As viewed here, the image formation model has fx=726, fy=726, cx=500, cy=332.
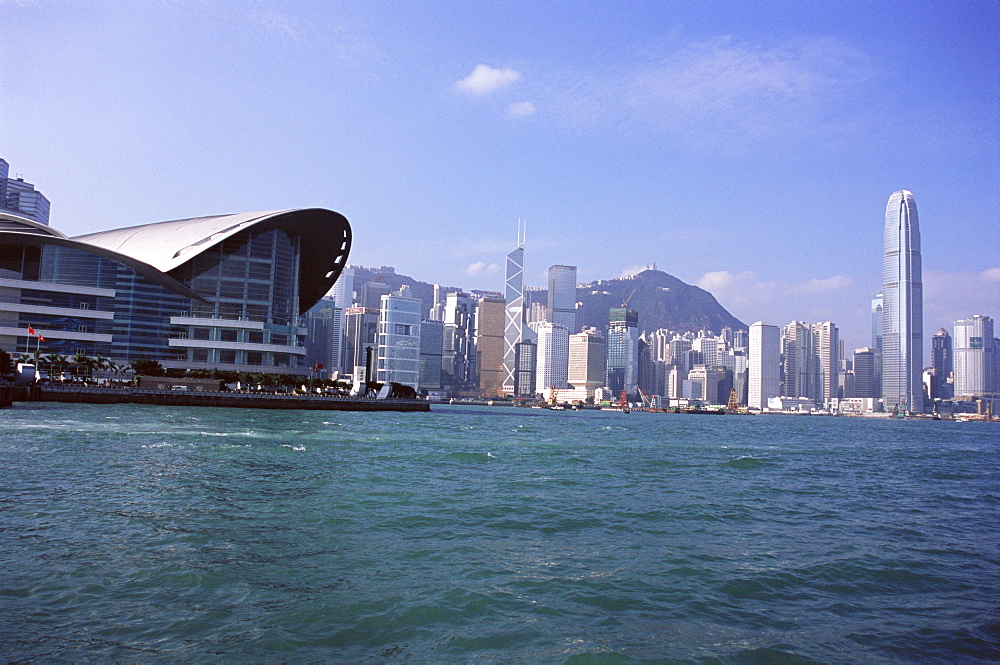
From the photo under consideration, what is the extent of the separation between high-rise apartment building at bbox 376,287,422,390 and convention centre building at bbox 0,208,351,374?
296ft

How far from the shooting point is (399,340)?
178750 millimetres

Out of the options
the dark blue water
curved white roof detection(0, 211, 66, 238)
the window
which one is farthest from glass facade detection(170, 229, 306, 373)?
the dark blue water

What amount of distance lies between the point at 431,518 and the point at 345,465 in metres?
9.31

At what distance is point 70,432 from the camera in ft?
98.7

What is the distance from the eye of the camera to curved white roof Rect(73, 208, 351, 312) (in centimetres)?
7925

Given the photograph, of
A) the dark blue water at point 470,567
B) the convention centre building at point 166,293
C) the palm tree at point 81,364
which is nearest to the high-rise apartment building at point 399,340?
the convention centre building at point 166,293

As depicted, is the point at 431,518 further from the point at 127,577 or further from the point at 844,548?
the point at 844,548

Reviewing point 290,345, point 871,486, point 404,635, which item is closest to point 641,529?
point 404,635

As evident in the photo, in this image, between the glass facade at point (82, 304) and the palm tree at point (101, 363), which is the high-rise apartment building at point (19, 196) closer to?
the glass facade at point (82, 304)

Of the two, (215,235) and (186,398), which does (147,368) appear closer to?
(186,398)

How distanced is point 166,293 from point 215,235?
865 centimetres

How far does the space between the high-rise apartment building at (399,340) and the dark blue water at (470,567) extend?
154 meters

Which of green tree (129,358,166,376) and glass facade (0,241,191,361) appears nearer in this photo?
green tree (129,358,166,376)

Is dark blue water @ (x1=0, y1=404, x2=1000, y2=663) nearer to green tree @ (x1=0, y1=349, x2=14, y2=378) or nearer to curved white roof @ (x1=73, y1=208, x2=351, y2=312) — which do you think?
green tree @ (x1=0, y1=349, x2=14, y2=378)
